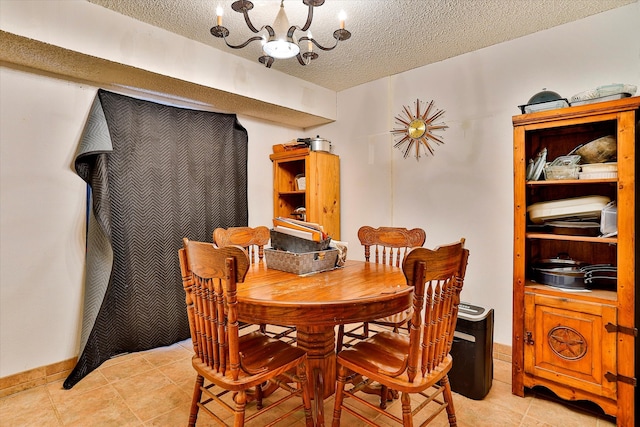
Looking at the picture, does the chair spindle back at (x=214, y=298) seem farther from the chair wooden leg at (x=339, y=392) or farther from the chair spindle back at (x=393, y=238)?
the chair spindle back at (x=393, y=238)

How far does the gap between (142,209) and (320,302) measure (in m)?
1.99

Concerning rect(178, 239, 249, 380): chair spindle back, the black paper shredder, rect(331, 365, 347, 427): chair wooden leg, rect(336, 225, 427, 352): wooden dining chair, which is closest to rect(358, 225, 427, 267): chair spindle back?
rect(336, 225, 427, 352): wooden dining chair

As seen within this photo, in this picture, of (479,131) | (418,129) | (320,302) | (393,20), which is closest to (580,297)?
(479,131)

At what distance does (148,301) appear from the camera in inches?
105

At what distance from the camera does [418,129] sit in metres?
3.01

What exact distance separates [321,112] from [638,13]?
2.44 metres

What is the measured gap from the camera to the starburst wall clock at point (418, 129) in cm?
292

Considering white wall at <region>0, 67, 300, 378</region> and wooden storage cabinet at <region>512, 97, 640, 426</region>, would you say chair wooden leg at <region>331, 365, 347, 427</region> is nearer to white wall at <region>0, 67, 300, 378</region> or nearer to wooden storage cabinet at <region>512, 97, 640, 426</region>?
wooden storage cabinet at <region>512, 97, 640, 426</region>

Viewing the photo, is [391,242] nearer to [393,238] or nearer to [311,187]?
[393,238]

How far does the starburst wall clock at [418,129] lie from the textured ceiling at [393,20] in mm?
455

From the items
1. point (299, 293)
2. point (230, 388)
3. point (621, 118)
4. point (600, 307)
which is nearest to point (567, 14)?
point (621, 118)

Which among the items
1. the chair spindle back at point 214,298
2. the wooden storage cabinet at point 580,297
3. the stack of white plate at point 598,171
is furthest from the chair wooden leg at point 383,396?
the stack of white plate at point 598,171

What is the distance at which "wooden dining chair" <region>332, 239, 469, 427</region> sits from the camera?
1229mm

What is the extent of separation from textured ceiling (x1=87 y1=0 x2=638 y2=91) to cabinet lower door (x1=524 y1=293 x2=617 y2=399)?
6.02 ft
